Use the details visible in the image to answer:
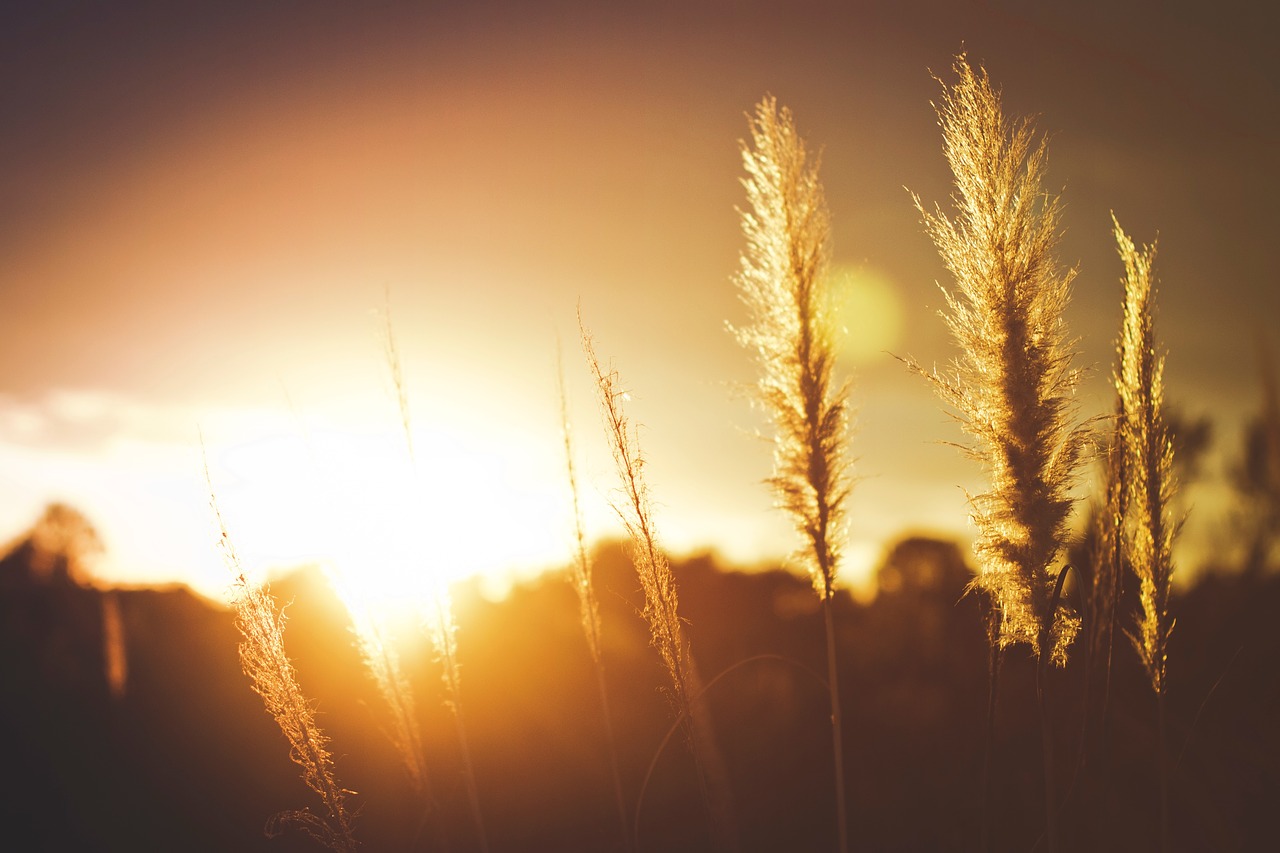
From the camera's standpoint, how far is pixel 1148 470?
12.1 ft

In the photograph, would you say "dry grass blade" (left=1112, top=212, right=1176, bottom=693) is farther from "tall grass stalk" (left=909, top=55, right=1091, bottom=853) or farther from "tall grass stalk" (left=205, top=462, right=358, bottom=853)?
"tall grass stalk" (left=205, top=462, right=358, bottom=853)

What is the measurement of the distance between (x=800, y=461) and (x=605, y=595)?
8498 millimetres

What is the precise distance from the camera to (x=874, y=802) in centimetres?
869

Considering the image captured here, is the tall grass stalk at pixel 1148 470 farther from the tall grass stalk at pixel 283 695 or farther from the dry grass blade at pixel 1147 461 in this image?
the tall grass stalk at pixel 283 695

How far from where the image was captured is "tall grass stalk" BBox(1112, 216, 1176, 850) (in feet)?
12.0

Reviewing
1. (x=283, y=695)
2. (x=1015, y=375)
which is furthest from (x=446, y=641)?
Answer: (x=1015, y=375)

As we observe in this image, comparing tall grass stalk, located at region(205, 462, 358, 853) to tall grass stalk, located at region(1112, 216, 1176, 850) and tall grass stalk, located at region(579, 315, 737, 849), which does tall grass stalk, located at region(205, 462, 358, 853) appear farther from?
tall grass stalk, located at region(1112, 216, 1176, 850)

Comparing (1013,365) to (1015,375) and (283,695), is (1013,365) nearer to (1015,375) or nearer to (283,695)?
(1015,375)

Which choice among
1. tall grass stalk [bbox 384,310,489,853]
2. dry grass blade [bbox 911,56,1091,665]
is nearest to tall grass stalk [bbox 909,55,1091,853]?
dry grass blade [bbox 911,56,1091,665]

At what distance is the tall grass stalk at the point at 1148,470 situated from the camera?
12.0 ft

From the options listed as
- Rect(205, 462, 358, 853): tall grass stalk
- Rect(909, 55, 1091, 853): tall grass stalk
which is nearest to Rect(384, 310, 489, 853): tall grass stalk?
Rect(205, 462, 358, 853): tall grass stalk

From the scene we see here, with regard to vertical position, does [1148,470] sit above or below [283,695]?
above

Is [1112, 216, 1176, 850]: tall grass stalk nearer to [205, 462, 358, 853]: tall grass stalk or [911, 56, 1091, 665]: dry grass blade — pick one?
[911, 56, 1091, 665]: dry grass blade

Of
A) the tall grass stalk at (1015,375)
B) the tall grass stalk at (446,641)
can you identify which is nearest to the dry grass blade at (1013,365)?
the tall grass stalk at (1015,375)
